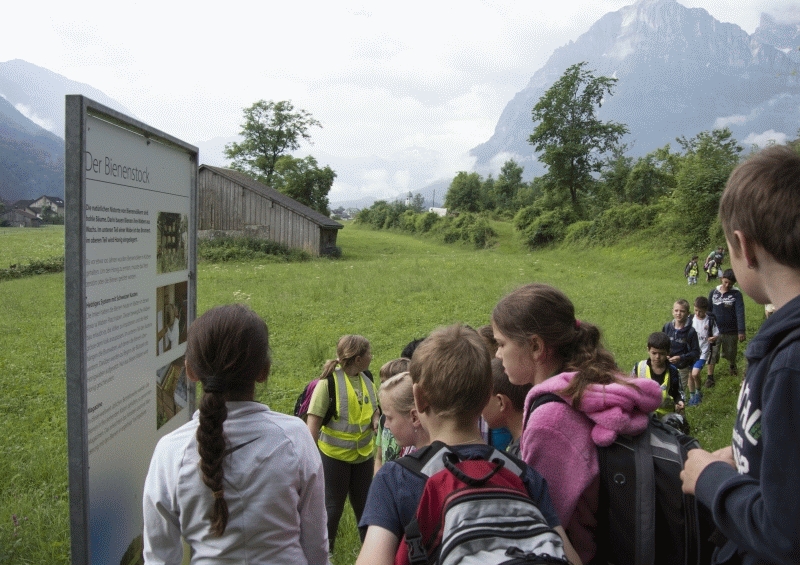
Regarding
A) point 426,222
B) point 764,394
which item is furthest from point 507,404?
point 426,222

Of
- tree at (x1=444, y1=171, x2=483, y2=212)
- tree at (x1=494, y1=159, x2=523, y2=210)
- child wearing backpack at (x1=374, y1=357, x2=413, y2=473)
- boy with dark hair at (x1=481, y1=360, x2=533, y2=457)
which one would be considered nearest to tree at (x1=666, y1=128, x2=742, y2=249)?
child wearing backpack at (x1=374, y1=357, x2=413, y2=473)

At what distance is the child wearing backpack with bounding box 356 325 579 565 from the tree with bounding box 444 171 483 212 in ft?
258

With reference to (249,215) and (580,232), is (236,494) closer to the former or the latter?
(249,215)

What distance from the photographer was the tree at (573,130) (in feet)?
165

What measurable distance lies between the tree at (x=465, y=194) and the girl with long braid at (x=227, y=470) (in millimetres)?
78395

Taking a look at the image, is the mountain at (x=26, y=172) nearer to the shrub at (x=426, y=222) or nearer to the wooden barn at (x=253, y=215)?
the shrub at (x=426, y=222)


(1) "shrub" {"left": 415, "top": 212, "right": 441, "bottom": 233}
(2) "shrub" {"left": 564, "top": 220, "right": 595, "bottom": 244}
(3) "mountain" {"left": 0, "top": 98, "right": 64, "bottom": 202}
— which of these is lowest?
(2) "shrub" {"left": 564, "top": 220, "right": 595, "bottom": 244}

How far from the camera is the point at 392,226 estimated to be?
247 feet

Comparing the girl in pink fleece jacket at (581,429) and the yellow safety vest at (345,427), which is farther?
the yellow safety vest at (345,427)

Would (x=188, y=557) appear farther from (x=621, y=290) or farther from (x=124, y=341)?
(x=621, y=290)

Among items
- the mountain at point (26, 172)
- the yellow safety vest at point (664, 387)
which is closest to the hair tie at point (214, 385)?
the yellow safety vest at point (664, 387)

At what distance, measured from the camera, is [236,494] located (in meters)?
2.11

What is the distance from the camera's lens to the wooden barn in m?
38.6

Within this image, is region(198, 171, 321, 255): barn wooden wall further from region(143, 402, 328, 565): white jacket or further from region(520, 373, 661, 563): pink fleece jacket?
region(520, 373, 661, 563): pink fleece jacket
